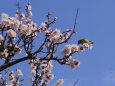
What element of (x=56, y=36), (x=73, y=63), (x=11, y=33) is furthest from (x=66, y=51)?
(x=11, y=33)

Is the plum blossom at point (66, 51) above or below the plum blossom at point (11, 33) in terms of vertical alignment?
below

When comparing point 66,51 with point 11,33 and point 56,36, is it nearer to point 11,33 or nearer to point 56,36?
point 56,36

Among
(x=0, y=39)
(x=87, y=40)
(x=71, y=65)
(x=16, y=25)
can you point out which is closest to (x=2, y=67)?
(x=0, y=39)

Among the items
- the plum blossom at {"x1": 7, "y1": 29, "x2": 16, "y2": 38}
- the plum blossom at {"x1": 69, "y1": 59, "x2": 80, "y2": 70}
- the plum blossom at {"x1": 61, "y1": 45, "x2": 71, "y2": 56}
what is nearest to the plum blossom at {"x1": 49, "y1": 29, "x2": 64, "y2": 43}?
the plum blossom at {"x1": 61, "y1": 45, "x2": 71, "y2": 56}

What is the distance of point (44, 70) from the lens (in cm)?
797

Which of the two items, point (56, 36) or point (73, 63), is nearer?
point (73, 63)

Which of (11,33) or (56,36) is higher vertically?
(11,33)

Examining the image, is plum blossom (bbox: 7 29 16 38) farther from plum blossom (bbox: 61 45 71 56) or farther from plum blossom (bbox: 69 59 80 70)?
plum blossom (bbox: 69 59 80 70)

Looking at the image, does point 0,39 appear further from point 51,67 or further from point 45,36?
point 51,67

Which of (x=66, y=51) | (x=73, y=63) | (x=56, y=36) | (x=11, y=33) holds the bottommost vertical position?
(x=73, y=63)

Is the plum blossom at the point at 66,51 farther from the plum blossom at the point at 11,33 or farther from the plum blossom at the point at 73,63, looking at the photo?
the plum blossom at the point at 11,33

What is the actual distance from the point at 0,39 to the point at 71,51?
2.04 meters

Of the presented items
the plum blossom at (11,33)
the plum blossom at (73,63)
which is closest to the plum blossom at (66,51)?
the plum blossom at (73,63)

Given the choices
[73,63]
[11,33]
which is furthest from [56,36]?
[11,33]
